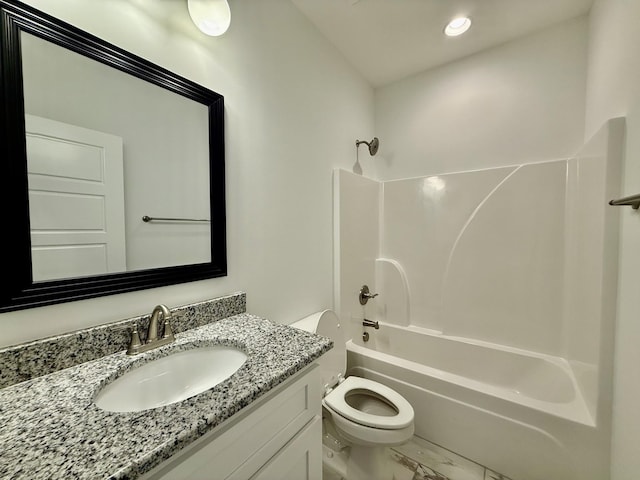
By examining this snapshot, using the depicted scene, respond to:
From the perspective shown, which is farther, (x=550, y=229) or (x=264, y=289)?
(x=550, y=229)

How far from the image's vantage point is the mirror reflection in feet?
2.28

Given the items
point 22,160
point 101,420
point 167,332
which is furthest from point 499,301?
point 22,160

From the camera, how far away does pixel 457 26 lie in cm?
161

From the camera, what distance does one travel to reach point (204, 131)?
1.07m

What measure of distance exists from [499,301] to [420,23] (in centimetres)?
201

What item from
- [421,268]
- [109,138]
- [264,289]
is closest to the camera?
[109,138]

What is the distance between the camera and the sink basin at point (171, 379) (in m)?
0.70

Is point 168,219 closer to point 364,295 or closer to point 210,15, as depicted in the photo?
point 210,15

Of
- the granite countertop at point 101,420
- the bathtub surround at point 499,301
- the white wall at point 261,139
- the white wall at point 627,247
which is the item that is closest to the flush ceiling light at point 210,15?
the white wall at point 261,139

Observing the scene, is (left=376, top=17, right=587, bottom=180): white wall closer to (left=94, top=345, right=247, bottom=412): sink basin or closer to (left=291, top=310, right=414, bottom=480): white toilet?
(left=291, top=310, right=414, bottom=480): white toilet

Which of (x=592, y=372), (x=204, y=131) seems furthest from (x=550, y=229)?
(x=204, y=131)

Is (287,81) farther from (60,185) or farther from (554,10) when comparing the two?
(554,10)

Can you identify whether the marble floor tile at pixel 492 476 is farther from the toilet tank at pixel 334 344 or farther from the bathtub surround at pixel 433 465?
the toilet tank at pixel 334 344

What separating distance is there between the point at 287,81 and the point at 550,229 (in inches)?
78.6
